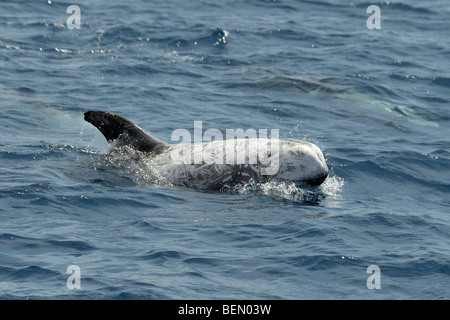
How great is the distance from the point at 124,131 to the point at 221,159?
7.79ft

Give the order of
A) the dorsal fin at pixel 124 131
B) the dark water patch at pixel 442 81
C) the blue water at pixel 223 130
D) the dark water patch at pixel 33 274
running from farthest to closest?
1. the dark water patch at pixel 442 81
2. the dorsal fin at pixel 124 131
3. the blue water at pixel 223 130
4. the dark water patch at pixel 33 274

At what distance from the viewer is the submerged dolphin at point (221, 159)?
14617 mm

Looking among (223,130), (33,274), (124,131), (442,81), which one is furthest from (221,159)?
(442,81)

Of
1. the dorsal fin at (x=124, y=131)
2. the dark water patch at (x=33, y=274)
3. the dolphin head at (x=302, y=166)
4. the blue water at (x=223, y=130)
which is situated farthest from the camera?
the dorsal fin at (x=124, y=131)

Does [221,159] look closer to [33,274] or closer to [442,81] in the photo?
[33,274]

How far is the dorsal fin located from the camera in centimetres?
1636

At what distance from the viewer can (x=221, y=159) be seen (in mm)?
15180

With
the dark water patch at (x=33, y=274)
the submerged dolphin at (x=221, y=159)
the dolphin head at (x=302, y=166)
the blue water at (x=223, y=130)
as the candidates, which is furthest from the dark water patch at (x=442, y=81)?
the dark water patch at (x=33, y=274)

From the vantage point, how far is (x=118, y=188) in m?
15.0

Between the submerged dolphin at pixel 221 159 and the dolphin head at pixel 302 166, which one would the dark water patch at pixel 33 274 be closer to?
the submerged dolphin at pixel 221 159

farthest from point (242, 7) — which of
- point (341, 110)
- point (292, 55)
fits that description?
point (341, 110)

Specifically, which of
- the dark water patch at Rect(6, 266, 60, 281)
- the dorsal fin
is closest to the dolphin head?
the dorsal fin

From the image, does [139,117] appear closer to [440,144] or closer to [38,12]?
[440,144]

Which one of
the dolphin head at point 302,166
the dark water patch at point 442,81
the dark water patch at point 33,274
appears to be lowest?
the dark water patch at point 33,274
